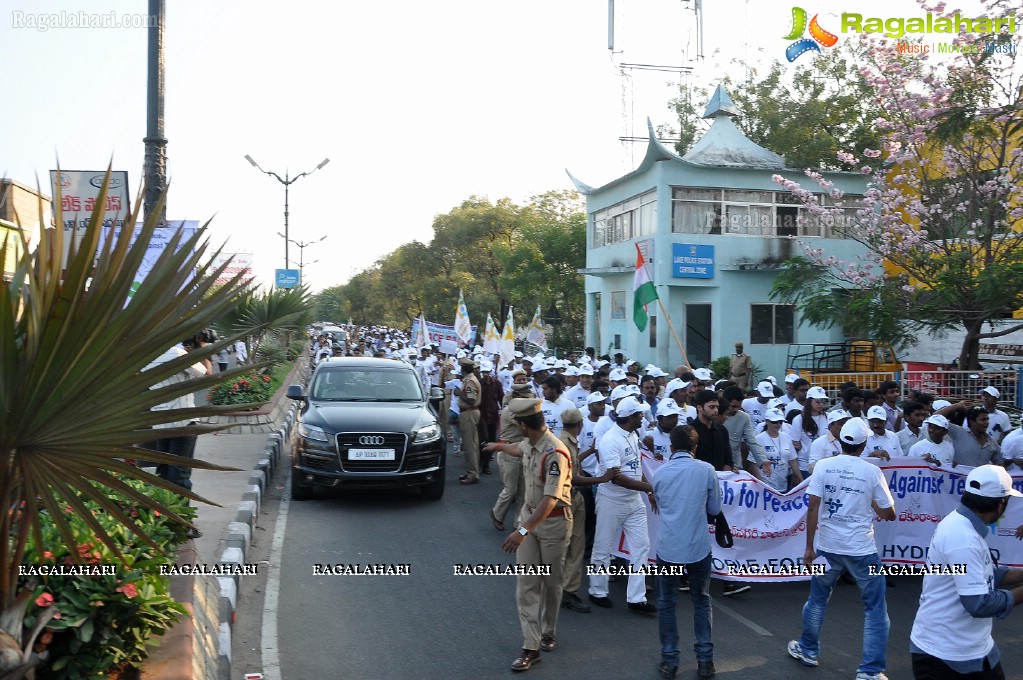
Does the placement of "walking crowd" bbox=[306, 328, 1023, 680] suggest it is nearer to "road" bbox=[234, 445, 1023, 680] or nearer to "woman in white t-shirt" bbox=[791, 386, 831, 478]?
"woman in white t-shirt" bbox=[791, 386, 831, 478]

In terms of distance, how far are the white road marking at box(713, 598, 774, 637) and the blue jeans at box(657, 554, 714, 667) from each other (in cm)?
110

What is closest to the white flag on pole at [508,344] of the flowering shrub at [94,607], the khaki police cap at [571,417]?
the khaki police cap at [571,417]

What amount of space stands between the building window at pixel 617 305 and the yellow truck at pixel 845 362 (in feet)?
18.9

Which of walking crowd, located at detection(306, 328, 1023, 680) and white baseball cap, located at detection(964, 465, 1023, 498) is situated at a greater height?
white baseball cap, located at detection(964, 465, 1023, 498)

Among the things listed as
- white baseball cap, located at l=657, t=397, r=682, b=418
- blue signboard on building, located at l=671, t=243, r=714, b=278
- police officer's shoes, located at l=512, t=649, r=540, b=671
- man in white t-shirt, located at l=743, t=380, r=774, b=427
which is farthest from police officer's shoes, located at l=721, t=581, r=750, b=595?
blue signboard on building, located at l=671, t=243, r=714, b=278

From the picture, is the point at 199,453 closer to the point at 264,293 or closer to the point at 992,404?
the point at 264,293

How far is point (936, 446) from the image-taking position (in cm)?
815

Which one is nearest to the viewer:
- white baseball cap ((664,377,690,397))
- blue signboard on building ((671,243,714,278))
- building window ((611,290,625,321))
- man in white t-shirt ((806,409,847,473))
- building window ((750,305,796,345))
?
man in white t-shirt ((806,409,847,473))

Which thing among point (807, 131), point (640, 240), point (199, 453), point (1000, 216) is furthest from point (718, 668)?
point (807, 131)

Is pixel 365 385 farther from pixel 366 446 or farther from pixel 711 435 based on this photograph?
pixel 711 435

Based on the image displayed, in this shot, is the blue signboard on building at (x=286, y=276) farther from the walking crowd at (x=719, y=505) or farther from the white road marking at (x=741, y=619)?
the white road marking at (x=741, y=619)

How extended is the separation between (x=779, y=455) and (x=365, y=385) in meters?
5.74

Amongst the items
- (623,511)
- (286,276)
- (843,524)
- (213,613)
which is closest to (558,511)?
(623,511)

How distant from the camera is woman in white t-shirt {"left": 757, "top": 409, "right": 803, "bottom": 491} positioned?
28.2ft
